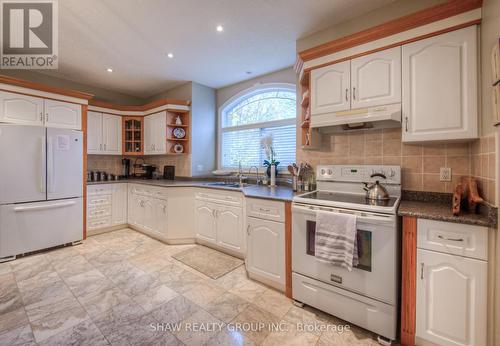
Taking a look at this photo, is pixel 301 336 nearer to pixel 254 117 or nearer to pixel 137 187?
pixel 254 117

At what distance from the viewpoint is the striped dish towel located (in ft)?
4.99

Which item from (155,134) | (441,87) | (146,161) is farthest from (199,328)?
(146,161)

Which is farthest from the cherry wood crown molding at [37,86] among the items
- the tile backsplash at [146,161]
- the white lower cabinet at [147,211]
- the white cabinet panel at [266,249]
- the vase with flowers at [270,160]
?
the white cabinet panel at [266,249]

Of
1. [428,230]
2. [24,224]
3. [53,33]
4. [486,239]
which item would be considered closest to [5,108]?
[53,33]

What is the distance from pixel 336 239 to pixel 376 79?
1383 mm

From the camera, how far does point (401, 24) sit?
166cm

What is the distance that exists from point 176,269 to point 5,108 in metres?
2.91

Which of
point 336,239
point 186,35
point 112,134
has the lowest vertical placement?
point 336,239

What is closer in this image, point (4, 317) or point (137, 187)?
point (4, 317)

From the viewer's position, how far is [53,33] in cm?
235

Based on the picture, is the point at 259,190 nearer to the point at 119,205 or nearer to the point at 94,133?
the point at 119,205

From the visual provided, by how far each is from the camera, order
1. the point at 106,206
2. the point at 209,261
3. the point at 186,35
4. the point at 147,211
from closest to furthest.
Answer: the point at 186,35
the point at 209,261
the point at 147,211
the point at 106,206

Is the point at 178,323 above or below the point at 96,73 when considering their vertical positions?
below

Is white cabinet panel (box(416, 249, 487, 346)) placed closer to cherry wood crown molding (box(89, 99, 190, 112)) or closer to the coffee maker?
cherry wood crown molding (box(89, 99, 190, 112))
